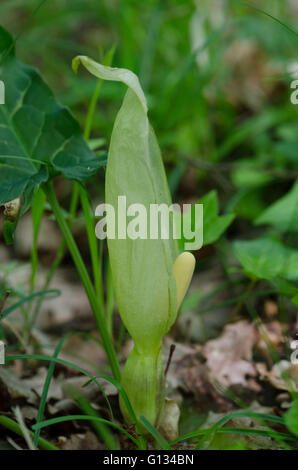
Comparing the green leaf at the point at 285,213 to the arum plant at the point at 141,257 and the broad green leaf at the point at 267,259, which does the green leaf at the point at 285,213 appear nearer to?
the broad green leaf at the point at 267,259

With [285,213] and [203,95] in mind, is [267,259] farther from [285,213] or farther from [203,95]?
[203,95]

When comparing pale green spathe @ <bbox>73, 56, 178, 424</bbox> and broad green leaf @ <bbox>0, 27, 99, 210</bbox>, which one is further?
broad green leaf @ <bbox>0, 27, 99, 210</bbox>

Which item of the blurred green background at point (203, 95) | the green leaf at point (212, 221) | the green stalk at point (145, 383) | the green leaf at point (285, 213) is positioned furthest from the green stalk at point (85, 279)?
the blurred green background at point (203, 95)

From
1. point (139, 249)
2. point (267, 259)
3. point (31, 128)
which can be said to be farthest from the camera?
point (267, 259)

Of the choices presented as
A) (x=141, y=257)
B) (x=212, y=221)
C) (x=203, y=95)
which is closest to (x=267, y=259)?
(x=212, y=221)

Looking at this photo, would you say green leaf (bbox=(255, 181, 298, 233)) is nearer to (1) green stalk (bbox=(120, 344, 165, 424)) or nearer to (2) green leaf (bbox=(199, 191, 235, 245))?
(2) green leaf (bbox=(199, 191, 235, 245))

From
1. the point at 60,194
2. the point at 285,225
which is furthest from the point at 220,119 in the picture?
the point at 285,225

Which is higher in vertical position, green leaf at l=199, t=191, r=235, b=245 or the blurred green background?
the blurred green background

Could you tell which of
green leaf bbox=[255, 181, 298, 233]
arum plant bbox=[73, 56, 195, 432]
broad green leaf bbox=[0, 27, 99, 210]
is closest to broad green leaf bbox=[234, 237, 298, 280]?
green leaf bbox=[255, 181, 298, 233]
